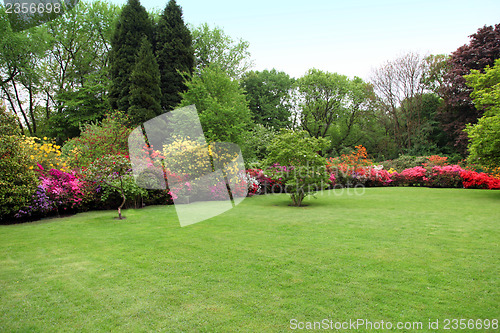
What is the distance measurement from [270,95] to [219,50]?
7072 millimetres

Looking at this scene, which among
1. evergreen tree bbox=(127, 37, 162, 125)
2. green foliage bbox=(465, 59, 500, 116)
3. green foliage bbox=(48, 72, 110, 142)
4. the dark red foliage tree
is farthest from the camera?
green foliage bbox=(48, 72, 110, 142)

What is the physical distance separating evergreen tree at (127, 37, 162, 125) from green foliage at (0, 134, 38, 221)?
9.24m

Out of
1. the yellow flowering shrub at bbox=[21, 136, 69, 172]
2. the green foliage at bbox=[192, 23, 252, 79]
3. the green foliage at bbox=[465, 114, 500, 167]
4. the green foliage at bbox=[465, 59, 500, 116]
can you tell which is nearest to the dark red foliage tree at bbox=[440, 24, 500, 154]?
the green foliage at bbox=[465, 59, 500, 116]

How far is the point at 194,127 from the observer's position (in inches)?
492

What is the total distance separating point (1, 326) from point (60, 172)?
6719mm

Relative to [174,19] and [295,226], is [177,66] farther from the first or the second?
[295,226]

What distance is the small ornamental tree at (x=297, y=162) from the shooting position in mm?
8891

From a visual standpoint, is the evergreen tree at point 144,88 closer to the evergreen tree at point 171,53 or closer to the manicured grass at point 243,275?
the evergreen tree at point 171,53

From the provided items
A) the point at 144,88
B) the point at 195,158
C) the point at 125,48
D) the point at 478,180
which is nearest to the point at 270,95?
the point at 125,48

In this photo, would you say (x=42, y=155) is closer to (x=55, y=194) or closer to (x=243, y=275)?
(x=55, y=194)

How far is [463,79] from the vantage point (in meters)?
19.7

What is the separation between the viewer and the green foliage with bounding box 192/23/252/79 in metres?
26.1

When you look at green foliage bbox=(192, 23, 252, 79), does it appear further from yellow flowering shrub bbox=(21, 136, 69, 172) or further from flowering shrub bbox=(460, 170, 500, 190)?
yellow flowering shrub bbox=(21, 136, 69, 172)

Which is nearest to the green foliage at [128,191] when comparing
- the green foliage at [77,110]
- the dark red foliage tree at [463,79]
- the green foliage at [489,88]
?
the green foliage at [489,88]
